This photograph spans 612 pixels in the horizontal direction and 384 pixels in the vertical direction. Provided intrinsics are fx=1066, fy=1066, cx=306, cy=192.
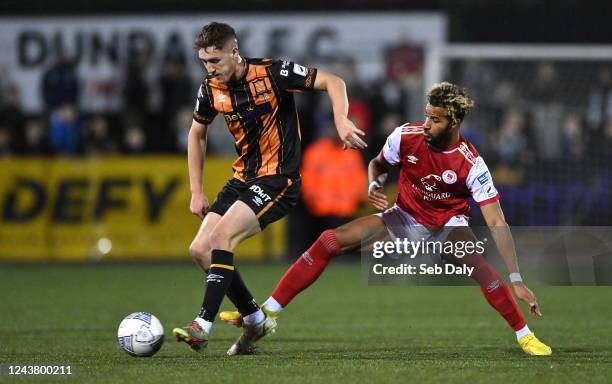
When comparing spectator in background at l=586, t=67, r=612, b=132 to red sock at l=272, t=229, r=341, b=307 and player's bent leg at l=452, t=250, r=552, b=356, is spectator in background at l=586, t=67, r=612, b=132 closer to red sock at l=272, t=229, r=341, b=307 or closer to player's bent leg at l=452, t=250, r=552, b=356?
player's bent leg at l=452, t=250, r=552, b=356

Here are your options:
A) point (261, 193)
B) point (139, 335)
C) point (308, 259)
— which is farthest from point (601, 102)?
point (139, 335)

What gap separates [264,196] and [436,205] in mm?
1175

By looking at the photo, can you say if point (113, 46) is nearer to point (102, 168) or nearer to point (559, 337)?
point (102, 168)

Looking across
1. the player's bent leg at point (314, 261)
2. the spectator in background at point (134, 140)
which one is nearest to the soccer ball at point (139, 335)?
the player's bent leg at point (314, 261)

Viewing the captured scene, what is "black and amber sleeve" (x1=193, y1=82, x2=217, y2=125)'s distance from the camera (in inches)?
272

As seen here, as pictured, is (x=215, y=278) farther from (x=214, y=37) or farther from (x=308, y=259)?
(x=214, y=37)

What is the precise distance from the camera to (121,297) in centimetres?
1102

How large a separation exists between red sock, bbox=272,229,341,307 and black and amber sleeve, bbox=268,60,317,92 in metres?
0.98

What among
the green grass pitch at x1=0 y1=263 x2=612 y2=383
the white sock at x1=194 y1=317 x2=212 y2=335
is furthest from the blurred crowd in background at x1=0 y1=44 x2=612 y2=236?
the white sock at x1=194 y1=317 x2=212 y2=335

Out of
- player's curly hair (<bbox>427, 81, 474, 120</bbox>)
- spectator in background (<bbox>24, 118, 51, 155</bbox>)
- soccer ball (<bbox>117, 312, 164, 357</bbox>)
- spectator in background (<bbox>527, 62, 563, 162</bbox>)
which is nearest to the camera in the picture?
soccer ball (<bbox>117, 312, 164, 357</bbox>)

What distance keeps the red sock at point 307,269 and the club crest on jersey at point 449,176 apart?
0.81 metres

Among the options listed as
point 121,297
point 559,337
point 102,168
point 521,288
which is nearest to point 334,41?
point 102,168

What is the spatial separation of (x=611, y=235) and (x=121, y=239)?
8008 millimetres

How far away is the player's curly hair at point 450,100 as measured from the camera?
6.74 metres
